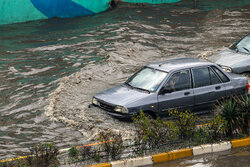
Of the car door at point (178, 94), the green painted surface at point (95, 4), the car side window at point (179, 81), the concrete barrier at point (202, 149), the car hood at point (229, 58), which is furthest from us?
the green painted surface at point (95, 4)

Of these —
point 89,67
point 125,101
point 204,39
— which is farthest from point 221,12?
point 125,101

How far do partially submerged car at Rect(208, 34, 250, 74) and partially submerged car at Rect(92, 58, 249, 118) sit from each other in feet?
6.63

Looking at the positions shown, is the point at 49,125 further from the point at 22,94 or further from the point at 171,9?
the point at 171,9

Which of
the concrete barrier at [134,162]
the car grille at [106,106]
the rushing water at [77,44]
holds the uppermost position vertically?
the car grille at [106,106]

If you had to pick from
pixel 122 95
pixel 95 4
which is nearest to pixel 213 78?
pixel 122 95

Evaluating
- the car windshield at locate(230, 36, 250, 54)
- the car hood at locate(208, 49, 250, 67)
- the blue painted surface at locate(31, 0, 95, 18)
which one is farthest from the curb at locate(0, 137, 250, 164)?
the blue painted surface at locate(31, 0, 95, 18)

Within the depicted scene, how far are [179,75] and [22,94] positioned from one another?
5.95m

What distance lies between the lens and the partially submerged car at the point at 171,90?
32.1 ft

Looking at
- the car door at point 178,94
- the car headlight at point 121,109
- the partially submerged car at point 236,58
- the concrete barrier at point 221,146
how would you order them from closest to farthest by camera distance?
the concrete barrier at point 221,146
the car headlight at point 121,109
the car door at point 178,94
the partially submerged car at point 236,58

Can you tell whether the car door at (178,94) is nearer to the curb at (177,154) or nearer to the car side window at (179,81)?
the car side window at (179,81)

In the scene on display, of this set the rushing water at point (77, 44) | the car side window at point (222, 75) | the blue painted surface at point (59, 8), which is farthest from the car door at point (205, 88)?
the blue painted surface at point (59, 8)

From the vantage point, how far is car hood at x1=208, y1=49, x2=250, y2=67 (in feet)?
43.3

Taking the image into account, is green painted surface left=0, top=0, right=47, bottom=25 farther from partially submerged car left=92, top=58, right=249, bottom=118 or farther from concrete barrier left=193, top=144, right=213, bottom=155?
concrete barrier left=193, top=144, right=213, bottom=155

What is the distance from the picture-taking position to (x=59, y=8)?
1197 inches
